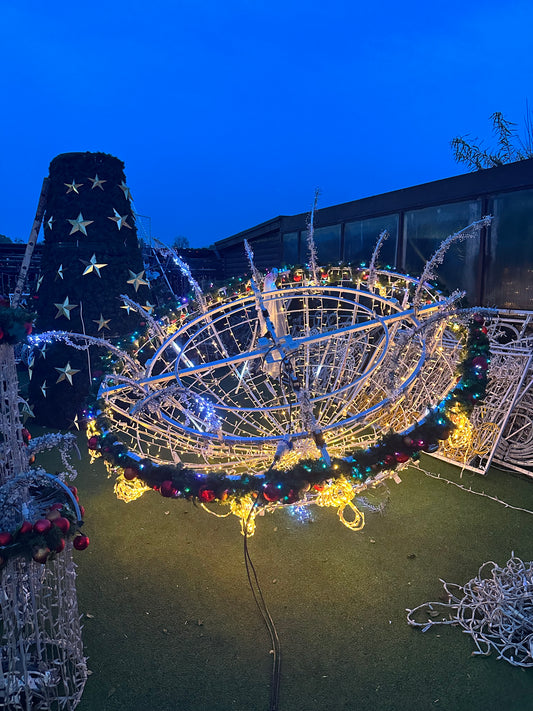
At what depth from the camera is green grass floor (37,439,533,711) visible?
2.78m

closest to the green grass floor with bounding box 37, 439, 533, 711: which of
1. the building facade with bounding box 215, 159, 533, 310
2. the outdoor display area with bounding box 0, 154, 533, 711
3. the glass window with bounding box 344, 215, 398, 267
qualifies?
the outdoor display area with bounding box 0, 154, 533, 711

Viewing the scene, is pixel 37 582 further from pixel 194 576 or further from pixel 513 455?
pixel 513 455

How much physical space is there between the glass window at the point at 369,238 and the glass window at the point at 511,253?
6.12 ft

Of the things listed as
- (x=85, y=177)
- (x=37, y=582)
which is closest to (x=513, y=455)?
(x=37, y=582)

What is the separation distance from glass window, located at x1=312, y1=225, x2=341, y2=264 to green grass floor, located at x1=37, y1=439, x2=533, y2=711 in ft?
20.5

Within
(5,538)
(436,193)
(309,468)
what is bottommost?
(5,538)

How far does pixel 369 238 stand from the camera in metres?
9.19

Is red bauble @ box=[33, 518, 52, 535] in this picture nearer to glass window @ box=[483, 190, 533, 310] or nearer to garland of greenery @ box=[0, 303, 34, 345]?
garland of greenery @ box=[0, 303, 34, 345]

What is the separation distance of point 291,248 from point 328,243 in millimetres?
1538

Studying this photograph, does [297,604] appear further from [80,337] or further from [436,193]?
[436,193]

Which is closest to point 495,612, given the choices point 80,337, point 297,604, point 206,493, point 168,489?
point 297,604

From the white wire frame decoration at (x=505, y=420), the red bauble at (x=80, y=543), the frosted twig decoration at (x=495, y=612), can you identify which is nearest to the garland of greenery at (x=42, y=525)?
the red bauble at (x=80, y=543)

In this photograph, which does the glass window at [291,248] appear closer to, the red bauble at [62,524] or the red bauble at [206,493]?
the red bauble at [206,493]

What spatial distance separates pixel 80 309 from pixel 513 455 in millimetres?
7054
